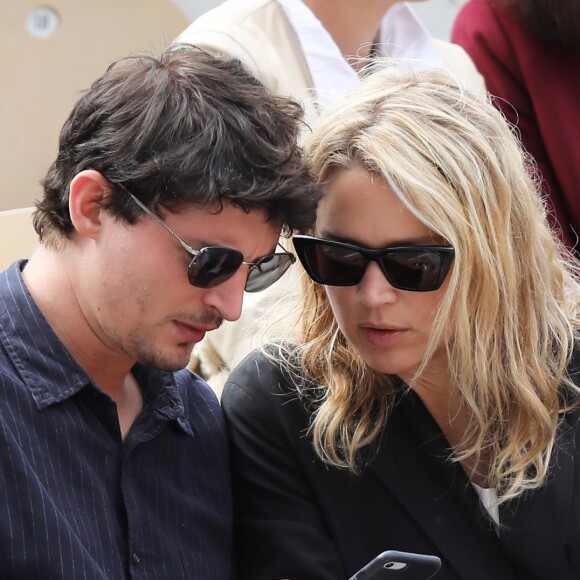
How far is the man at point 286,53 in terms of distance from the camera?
2.48 meters

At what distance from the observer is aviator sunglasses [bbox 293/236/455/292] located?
194 cm

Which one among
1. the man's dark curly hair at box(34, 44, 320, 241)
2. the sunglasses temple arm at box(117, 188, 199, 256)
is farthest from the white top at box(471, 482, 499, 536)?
the sunglasses temple arm at box(117, 188, 199, 256)

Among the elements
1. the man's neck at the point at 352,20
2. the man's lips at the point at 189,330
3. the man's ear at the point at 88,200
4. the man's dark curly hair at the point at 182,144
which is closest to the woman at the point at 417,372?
the man's dark curly hair at the point at 182,144

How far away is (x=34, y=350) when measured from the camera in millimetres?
1816

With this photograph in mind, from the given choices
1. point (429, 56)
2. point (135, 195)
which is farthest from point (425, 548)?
point (429, 56)

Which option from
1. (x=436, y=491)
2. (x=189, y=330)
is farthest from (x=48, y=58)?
(x=436, y=491)

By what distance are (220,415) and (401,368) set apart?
35 centimetres

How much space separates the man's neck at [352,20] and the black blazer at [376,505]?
0.98 m

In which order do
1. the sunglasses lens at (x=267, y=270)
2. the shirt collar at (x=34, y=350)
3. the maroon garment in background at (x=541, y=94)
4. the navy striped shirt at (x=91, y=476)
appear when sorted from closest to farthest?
the navy striped shirt at (x=91, y=476), the shirt collar at (x=34, y=350), the sunglasses lens at (x=267, y=270), the maroon garment in background at (x=541, y=94)

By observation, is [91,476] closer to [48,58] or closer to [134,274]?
[134,274]

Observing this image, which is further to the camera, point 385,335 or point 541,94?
point 541,94

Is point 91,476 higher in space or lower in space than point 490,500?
higher

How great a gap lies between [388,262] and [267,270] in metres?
0.20

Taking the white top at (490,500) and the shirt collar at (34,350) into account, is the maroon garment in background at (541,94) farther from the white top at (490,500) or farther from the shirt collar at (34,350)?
the shirt collar at (34,350)
